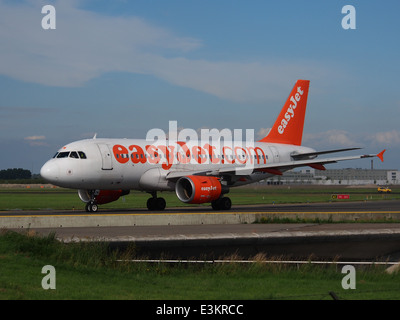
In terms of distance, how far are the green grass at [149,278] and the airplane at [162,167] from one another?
1744cm

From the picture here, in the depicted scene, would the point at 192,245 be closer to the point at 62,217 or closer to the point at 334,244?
the point at 334,244

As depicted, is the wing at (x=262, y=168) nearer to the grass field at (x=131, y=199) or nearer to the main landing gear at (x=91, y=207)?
the main landing gear at (x=91, y=207)

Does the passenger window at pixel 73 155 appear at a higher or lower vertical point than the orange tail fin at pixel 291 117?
lower

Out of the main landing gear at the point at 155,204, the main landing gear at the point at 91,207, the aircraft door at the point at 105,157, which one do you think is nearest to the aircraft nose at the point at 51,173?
the main landing gear at the point at 91,207

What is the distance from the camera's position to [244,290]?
42.1 feet

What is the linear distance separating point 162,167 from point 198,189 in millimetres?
3651

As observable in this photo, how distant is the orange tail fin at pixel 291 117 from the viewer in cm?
4584

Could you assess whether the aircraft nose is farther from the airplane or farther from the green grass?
the green grass

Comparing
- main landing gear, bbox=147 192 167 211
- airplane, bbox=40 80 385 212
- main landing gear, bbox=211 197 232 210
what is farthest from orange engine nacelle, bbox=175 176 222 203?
main landing gear, bbox=147 192 167 211

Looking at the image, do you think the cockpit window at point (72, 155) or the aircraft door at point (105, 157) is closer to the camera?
the cockpit window at point (72, 155)

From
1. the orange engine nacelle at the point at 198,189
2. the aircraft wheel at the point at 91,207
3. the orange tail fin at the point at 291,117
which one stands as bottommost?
the aircraft wheel at the point at 91,207

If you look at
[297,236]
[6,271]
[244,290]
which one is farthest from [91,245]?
[297,236]
